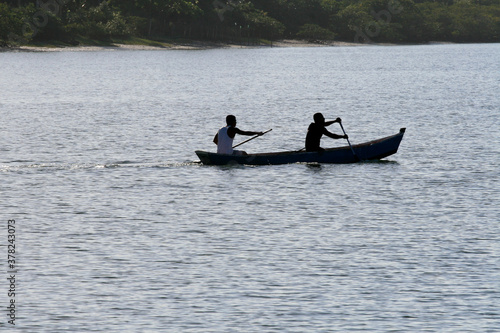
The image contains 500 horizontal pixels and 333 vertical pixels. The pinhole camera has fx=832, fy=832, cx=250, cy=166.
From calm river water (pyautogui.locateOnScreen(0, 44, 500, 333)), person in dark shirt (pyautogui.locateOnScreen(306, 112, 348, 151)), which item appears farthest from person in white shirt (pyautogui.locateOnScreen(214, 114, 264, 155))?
person in dark shirt (pyautogui.locateOnScreen(306, 112, 348, 151))

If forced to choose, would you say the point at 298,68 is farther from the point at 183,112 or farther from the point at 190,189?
the point at 190,189

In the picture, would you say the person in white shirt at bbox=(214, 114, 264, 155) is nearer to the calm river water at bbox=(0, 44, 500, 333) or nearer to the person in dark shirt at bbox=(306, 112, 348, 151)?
the calm river water at bbox=(0, 44, 500, 333)

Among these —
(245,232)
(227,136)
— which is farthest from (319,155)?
(245,232)

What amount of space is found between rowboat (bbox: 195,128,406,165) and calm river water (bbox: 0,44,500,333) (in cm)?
38

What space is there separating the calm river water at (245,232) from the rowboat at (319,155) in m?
0.38

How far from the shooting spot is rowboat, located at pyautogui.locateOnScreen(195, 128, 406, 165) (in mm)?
28297

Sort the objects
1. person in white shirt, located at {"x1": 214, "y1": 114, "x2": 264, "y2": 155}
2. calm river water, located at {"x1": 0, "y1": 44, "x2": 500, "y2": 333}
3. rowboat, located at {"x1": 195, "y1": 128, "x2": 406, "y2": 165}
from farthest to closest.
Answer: rowboat, located at {"x1": 195, "y1": 128, "x2": 406, "y2": 165} → person in white shirt, located at {"x1": 214, "y1": 114, "x2": 264, "y2": 155} → calm river water, located at {"x1": 0, "y1": 44, "x2": 500, "y2": 333}

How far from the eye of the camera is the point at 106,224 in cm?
2062

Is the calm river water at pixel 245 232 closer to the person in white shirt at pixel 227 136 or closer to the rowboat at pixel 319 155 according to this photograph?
the rowboat at pixel 319 155

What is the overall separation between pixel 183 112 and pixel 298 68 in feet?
229

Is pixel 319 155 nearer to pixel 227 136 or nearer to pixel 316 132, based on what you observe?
pixel 316 132

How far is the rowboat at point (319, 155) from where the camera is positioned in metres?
28.3

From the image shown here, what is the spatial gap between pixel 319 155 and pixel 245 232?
9.12 m

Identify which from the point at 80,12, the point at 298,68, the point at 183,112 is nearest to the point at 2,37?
the point at 80,12
